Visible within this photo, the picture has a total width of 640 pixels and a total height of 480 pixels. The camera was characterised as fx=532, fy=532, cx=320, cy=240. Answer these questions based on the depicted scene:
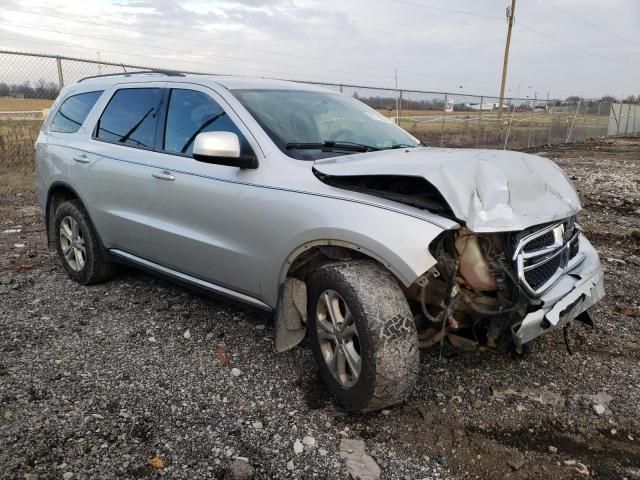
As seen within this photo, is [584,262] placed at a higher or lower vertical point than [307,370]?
higher

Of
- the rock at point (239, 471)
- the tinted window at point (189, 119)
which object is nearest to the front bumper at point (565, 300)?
the rock at point (239, 471)

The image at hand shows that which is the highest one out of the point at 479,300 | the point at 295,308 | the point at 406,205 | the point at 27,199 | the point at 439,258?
the point at 406,205

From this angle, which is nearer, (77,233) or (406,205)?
(406,205)

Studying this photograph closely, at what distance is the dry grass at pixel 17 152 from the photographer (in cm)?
1035

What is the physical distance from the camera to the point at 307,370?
3416mm

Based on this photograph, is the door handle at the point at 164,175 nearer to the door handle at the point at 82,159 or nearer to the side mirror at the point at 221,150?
the side mirror at the point at 221,150

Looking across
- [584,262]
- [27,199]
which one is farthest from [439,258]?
[27,199]

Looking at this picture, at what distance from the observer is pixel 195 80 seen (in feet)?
12.8

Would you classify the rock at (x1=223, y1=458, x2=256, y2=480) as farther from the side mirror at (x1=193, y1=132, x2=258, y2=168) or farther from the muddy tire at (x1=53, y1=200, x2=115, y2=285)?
the muddy tire at (x1=53, y1=200, x2=115, y2=285)

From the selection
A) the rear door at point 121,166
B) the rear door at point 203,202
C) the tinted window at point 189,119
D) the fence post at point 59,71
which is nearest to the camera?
the rear door at point 203,202

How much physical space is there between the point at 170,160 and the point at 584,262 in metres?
2.84

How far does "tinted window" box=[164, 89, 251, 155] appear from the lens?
11.8 feet

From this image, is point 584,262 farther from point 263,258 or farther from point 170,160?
point 170,160

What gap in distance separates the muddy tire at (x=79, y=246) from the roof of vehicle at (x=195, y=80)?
44.2 inches
